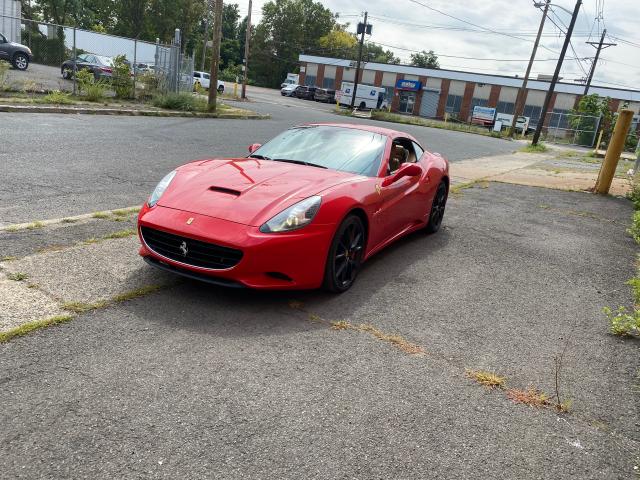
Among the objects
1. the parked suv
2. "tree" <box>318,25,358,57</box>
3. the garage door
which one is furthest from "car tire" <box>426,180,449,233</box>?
"tree" <box>318,25,358,57</box>

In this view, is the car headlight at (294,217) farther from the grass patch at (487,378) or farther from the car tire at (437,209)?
the car tire at (437,209)

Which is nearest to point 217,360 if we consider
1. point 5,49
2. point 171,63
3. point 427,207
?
point 427,207

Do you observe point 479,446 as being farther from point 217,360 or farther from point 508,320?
point 508,320

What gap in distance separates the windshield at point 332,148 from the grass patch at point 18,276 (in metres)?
2.50

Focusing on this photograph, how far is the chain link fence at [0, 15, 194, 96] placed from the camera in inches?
725

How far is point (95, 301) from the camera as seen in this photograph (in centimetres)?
376

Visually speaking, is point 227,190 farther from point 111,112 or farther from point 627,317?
point 111,112

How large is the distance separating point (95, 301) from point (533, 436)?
294cm

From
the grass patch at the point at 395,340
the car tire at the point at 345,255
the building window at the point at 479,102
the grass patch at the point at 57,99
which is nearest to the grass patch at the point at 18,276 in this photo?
the car tire at the point at 345,255

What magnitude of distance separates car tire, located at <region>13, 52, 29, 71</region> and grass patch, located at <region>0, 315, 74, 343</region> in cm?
2465

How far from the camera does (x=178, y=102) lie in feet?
64.7

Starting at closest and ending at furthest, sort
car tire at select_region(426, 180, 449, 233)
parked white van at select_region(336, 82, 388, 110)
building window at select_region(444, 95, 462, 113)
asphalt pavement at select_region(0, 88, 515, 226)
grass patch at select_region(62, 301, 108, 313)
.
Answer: grass patch at select_region(62, 301, 108, 313) < asphalt pavement at select_region(0, 88, 515, 226) < car tire at select_region(426, 180, 449, 233) < parked white van at select_region(336, 82, 388, 110) < building window at select_region(444, 95, 462, 113)

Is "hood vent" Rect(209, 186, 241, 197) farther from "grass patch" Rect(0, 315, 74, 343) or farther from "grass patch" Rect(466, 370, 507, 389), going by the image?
"grass patch" Rect(466, 370, 507, 389)

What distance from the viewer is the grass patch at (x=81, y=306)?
3586 mm
